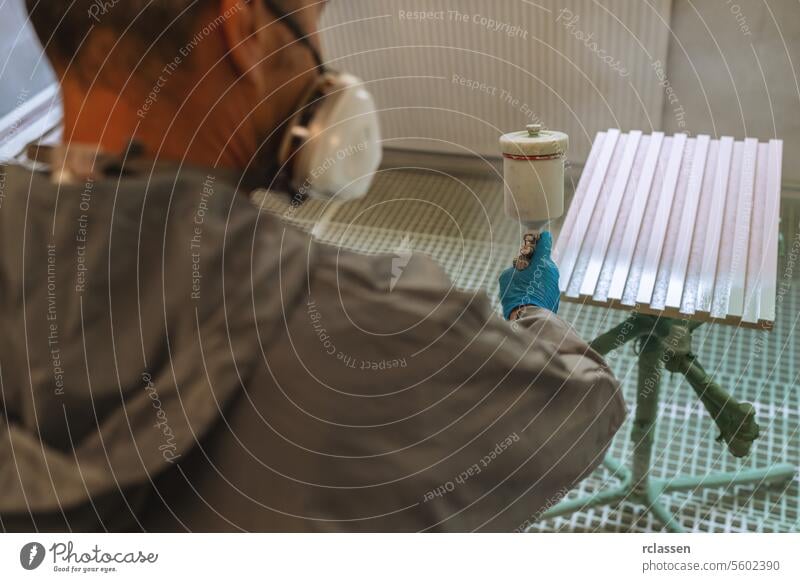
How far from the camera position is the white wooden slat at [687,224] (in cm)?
82

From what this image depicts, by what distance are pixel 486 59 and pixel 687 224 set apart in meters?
0.31

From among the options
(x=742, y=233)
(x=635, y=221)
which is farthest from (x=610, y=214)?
(x=742, y=233)

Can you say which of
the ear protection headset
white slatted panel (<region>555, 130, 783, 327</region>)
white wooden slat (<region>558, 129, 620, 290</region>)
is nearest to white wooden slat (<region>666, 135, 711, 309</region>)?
white slatted panel (<region>555, 130, 783, 327</region>)

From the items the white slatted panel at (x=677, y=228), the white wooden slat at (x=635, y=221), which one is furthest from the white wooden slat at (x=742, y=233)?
the white wooden slat at (x=635, y=221)

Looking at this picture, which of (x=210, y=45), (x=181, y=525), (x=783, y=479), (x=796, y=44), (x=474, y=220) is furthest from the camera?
(x=783, y=479)

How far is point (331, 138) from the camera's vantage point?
0.66m

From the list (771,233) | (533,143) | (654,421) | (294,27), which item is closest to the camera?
(294,27)

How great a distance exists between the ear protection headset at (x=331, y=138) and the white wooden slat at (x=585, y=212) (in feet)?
0.88

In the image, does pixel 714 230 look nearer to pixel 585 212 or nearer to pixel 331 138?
pixel 585 212

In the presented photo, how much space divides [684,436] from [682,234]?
0.44 meters

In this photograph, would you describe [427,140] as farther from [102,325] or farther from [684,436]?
[684,436]
